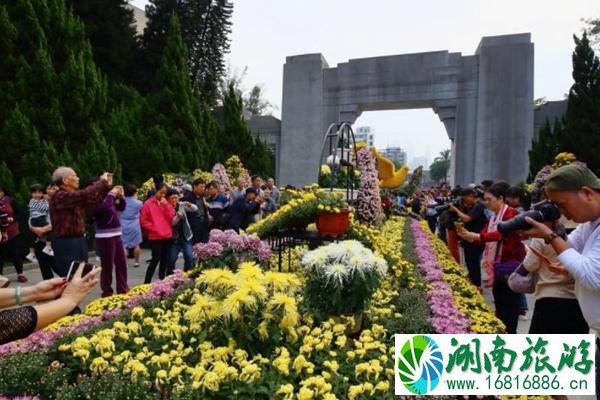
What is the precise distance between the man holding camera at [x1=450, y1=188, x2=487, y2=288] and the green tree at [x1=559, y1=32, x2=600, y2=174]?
1387 centimetres

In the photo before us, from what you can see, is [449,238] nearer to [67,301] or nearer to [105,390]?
[105,390]

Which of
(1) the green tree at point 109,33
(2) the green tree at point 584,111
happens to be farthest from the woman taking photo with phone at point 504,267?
(1) the green tree at point 109,33

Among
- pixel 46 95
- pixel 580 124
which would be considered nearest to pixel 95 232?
pixel 46 95

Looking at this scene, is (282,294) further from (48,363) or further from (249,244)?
(249,244)

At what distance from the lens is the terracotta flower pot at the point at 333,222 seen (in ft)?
18.4

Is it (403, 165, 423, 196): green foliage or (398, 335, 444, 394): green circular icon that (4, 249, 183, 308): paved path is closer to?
(398, 335, 444, 394): green circular icon

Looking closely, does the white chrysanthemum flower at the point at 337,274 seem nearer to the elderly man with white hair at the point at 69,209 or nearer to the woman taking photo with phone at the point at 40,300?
the woman taking photo with phone at the point at 40,300

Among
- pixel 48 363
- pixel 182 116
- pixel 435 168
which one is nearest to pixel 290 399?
pixel 48 363

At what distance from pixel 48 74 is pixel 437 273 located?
928 cm

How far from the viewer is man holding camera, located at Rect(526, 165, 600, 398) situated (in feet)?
6.71

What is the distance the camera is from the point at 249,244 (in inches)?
207

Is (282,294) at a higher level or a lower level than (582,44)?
lower

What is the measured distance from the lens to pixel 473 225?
664 cm

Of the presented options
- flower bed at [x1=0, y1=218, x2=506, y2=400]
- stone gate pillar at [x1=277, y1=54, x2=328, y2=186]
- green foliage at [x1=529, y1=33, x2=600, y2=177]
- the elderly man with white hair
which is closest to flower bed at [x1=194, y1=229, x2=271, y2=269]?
the elderly man with white hair
